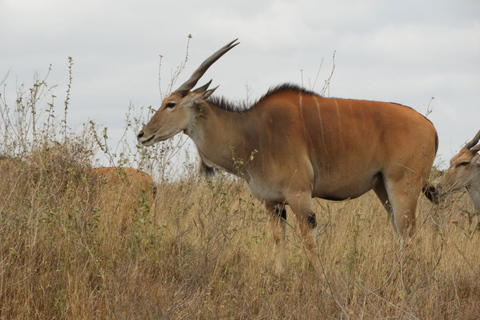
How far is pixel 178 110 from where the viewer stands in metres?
6.49

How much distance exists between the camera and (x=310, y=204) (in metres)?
6.24

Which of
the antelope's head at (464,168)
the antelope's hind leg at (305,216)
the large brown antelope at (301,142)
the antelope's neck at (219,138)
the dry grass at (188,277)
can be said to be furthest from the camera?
the antelope's head at (464,168)

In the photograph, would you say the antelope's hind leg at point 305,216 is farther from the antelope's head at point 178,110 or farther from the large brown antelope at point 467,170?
the large brown antelope at point 467,170

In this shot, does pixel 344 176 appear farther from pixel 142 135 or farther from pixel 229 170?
pixel 142 135

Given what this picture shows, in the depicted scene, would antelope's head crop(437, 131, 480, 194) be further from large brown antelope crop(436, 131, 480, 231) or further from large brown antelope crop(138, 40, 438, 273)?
large brown antelope crop(138, 40, 438, 273)

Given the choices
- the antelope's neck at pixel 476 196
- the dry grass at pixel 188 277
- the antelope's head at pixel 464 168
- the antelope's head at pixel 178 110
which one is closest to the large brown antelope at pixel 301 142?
the antelope's head at pixel 178 110

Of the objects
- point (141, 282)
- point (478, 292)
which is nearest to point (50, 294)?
point (141, 282)

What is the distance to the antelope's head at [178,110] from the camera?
254 inches

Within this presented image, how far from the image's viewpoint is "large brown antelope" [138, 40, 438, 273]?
643 centimetres

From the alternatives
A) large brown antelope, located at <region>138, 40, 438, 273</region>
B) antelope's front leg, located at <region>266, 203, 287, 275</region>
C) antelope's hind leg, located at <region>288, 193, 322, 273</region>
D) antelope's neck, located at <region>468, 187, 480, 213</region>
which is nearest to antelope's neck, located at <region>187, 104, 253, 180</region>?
large brown antelope, located at <region>138, 40, 438, 273</region>

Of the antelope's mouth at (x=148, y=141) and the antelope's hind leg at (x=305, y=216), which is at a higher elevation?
the antelope's mouth at (x=148, y=141)

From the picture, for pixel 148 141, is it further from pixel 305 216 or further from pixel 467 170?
pixel 467 170

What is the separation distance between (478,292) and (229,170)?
2641 mm

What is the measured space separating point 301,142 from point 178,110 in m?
1.26
